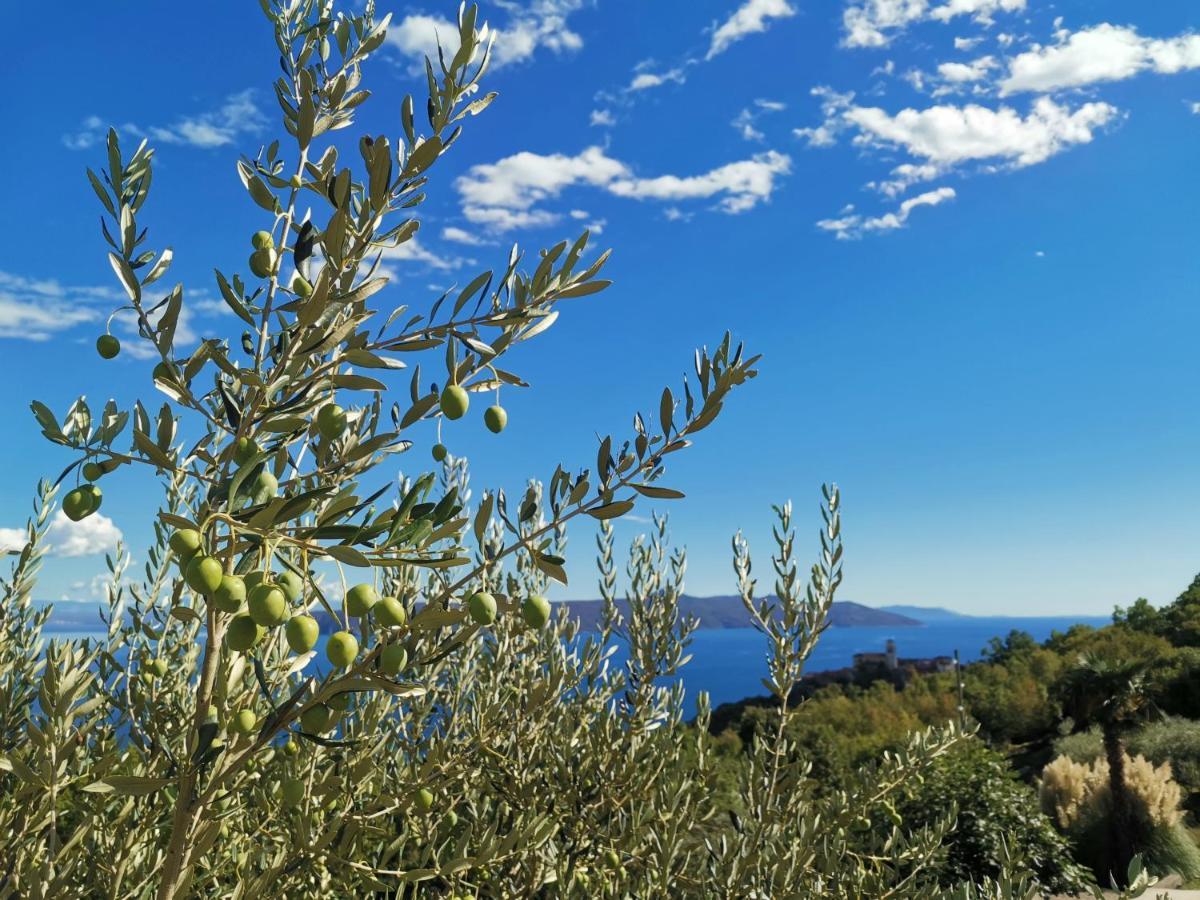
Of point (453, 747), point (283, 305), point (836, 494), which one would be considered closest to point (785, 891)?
point (453, 747)

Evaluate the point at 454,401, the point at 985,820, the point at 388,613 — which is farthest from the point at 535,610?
the point at 985,820

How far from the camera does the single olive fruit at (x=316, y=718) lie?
5.37 ft

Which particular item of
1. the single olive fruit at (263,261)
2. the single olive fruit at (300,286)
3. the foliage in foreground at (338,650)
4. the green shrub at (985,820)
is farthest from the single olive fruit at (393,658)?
the green shrub at (985,820)

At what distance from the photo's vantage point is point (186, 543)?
1.47m

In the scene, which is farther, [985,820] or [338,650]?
[985,820]

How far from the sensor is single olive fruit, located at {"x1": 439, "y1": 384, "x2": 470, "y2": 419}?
1.81 meters

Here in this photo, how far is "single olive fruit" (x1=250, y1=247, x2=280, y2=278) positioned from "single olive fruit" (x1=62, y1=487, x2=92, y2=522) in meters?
0.63

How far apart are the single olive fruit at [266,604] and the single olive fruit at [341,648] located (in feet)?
0.67

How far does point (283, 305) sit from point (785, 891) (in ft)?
8.95

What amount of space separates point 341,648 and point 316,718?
17cm

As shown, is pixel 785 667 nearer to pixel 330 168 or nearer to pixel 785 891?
pixel 785 891

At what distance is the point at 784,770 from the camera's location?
4.04 meters

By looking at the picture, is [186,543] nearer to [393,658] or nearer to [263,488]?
[263,488]

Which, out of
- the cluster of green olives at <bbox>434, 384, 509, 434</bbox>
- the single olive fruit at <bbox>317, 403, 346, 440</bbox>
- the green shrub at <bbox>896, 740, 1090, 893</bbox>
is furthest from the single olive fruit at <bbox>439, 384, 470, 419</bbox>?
the green shrub at <bbox>896, 740, 1090, 893</bbox>
